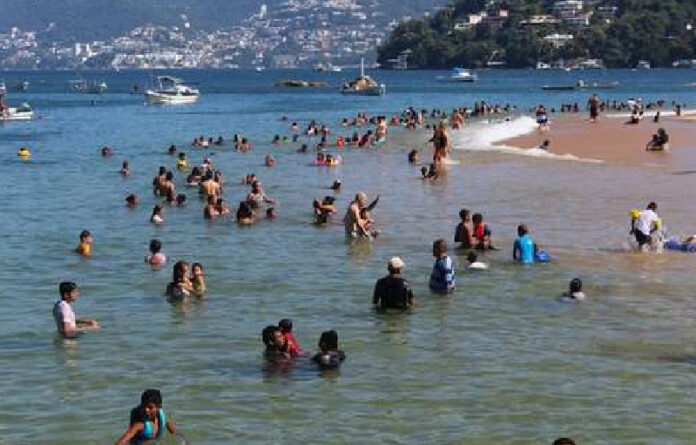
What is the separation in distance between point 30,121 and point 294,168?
56.7m

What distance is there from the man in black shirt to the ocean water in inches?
12.3

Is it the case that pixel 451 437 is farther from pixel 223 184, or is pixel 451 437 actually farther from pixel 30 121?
pixel 30 121

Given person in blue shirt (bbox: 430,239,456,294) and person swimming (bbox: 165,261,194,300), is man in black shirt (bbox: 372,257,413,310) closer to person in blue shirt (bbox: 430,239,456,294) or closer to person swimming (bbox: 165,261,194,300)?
person in blue shirt (bbox: 430,239,456,294)

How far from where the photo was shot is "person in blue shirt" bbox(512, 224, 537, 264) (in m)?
25.5

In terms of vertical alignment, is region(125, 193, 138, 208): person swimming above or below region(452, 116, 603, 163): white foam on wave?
below

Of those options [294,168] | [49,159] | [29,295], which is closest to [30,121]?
[49,159]

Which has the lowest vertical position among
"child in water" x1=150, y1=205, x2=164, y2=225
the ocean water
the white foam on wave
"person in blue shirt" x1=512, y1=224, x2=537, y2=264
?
the ocean water

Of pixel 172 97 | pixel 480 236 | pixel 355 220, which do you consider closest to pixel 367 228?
pixel 355 220

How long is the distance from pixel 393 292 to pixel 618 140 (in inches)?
1661

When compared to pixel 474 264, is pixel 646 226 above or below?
above

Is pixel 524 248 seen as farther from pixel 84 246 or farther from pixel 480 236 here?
pixel 84 246

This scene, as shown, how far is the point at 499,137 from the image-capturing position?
67.2 metres

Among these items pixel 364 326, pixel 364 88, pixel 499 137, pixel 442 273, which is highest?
pixel 364 88

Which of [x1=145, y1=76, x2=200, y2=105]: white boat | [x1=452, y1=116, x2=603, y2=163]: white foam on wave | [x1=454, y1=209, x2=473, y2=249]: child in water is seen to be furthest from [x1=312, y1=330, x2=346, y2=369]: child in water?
[x1=145, y1=76, x2=200, y2=105]: white boat
